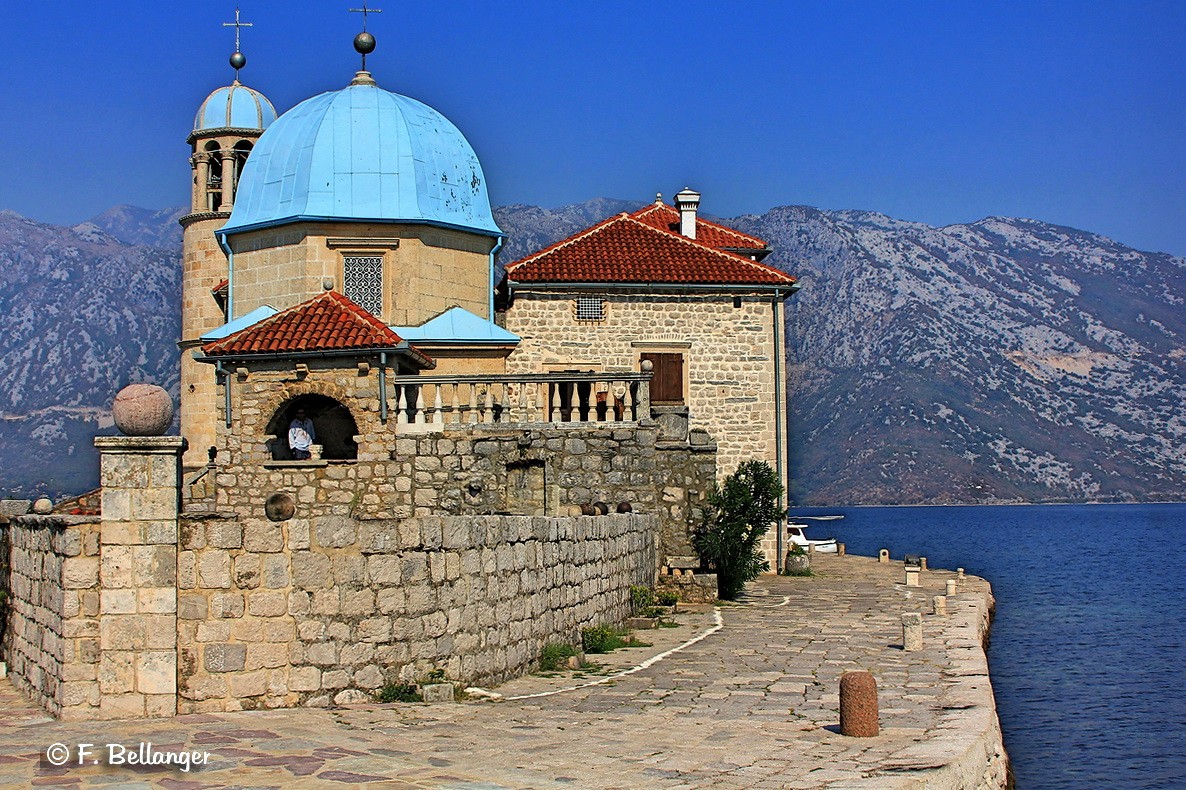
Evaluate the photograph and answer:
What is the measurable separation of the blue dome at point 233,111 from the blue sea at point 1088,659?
68.3 ft

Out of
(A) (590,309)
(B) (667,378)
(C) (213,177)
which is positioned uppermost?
(C) (213,177)

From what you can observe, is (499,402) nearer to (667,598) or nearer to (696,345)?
(667,598)

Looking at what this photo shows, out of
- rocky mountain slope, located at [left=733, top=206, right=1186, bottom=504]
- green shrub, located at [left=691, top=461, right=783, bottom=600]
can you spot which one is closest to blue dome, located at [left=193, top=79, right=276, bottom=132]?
green shrub, located at [left=691, top=461, right=783, bottom=600]

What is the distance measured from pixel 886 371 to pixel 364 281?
5907 inches

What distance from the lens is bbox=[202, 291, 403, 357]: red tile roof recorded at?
21203 mm

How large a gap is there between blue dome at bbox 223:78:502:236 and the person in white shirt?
5314 mm

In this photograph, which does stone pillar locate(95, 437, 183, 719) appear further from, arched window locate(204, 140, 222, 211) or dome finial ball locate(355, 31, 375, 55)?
arched window locate(204, 140, 222, 211)

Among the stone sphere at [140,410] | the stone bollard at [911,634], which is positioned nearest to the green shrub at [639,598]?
the stone bollard at [911,634]

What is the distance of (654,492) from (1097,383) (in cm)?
17230

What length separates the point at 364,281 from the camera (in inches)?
1057

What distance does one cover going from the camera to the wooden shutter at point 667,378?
100ft

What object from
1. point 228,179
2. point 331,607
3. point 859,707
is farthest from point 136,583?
point 228,179

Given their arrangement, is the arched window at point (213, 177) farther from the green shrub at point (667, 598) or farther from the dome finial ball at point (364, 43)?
the green shrub at point (667, 598)

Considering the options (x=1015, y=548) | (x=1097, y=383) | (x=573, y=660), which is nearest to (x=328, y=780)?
(x=573, y=660)
